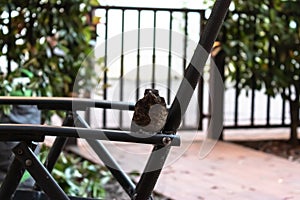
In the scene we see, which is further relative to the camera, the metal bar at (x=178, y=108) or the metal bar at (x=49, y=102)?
the metal bar at (x=49, y=102)

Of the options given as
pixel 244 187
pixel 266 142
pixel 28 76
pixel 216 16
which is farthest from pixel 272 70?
pixel 216 16

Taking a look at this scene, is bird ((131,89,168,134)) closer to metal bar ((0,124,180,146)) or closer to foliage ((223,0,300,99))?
metal bar ((0,124,180,146))

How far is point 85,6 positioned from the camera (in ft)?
13.2

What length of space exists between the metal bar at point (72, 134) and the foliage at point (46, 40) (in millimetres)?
1831

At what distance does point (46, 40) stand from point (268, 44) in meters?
1.77

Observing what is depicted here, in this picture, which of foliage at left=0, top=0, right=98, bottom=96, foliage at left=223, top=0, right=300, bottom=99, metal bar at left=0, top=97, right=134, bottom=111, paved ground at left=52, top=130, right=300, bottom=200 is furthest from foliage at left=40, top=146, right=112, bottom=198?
foliage at left=223, top=0, right=300, bottom=99

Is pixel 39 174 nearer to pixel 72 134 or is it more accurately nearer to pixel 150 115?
pixel 72 134

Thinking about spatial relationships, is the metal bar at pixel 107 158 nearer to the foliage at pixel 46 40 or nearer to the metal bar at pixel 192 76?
the metal bar at pixel 192 76

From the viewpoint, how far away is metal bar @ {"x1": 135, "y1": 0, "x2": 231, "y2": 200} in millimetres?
1683

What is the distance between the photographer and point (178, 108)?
1.70 m

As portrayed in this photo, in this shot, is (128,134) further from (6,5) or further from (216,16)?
(6,5)

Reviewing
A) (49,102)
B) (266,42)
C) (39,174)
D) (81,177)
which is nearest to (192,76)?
(39,174)

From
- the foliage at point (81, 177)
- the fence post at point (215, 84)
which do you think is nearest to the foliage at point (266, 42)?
the fence post at point (215, 84)

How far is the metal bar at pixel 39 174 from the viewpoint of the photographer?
1643 millimetres
